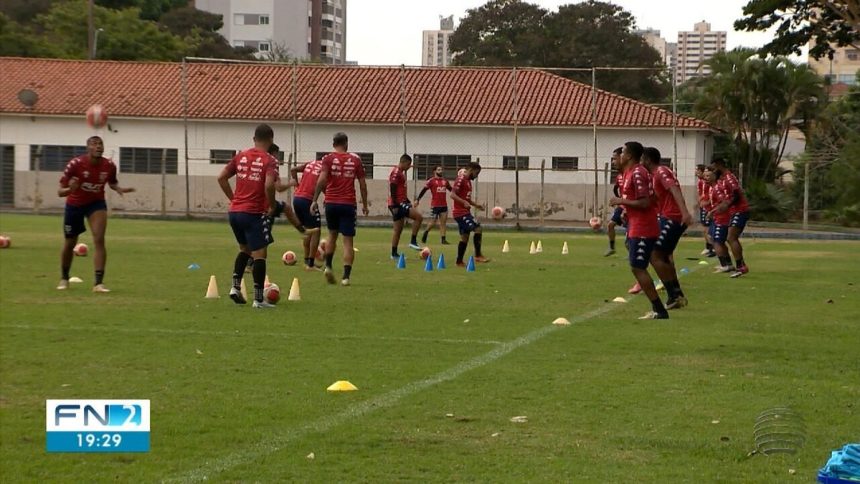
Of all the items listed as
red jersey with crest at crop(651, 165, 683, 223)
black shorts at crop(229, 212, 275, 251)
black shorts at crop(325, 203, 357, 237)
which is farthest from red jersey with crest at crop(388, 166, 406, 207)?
black shorts at crop(229, 212, 275, 251)

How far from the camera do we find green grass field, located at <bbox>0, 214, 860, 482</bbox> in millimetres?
7152

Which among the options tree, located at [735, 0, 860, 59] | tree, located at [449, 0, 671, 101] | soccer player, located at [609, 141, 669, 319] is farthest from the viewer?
tree, located at [449, 0, 671, 101]

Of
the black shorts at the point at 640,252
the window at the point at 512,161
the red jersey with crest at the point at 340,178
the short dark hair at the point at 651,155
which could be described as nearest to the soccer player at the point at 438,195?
the red jersey with crest at the point at 340,178

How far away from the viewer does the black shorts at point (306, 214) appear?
20.8 metres

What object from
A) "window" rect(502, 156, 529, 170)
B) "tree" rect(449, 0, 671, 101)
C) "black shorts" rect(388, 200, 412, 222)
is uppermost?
"tree" rect(449, 0, 671, 101)

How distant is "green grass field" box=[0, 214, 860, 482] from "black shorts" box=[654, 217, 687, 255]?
82cm

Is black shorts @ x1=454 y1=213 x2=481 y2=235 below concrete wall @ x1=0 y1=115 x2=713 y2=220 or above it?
below

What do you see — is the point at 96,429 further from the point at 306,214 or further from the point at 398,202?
the point at 398,202

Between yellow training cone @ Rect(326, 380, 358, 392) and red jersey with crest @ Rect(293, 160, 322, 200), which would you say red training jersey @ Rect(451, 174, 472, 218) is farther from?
yellow training cone @ Rect(326, 380, 358, 392)

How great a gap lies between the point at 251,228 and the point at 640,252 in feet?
14.0

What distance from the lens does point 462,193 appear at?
2445cm

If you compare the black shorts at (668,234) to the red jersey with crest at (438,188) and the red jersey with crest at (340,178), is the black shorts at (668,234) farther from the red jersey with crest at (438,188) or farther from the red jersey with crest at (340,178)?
the red jersey with crest at (438,188)

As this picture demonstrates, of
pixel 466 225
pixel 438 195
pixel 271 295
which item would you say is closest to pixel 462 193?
pixel 466 225

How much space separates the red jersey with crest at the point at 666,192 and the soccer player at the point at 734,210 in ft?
17.2
